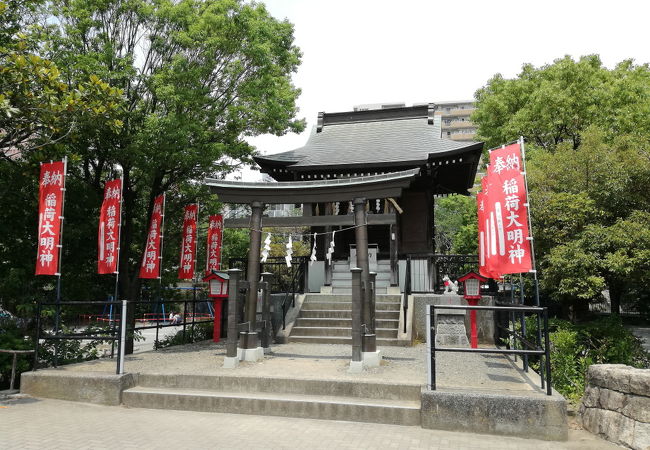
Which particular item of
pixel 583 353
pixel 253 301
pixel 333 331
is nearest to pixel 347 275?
pixel 333 331

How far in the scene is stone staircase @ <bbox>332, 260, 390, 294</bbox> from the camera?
14430 millimetres

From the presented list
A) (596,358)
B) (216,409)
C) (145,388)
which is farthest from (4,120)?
(596,358)

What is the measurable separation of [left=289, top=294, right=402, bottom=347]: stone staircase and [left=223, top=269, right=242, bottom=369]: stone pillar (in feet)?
10.3

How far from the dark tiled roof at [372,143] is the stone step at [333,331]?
17.9 ft

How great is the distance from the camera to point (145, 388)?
738 cm

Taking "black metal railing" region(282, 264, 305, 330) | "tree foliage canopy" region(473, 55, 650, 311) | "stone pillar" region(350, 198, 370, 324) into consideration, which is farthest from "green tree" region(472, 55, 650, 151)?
"stone pillar" region(350, 198, 370, 324)

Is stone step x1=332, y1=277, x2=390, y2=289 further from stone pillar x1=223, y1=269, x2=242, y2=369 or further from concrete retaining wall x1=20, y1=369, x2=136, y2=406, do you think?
concrete retaining wall x1=20, y1=369, x2=136, y2=406

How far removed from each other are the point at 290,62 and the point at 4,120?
8.01 metres

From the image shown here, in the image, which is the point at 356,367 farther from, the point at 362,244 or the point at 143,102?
the point at 143,102

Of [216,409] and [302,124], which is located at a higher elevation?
[302,124]

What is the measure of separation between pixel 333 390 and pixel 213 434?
1.99 m

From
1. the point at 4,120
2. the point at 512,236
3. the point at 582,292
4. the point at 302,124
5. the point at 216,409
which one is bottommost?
the point at 216,409

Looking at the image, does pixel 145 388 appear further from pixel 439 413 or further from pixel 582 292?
pixel 582 292

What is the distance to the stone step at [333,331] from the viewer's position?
36.4ft
